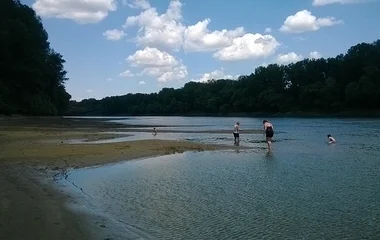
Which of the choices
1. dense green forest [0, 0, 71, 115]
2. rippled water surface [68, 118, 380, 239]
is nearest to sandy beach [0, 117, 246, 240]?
rippled water surface [68, 118, 380, 239]

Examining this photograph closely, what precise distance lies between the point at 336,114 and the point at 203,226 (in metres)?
136

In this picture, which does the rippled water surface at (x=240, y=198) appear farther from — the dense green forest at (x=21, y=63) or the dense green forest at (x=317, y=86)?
the dense green forest at (x=317, y=86)

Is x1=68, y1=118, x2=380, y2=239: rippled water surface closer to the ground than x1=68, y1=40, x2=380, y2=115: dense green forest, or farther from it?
closer to the ground

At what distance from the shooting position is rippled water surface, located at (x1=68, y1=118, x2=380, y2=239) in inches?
374

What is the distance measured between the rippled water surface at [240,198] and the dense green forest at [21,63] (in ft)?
216

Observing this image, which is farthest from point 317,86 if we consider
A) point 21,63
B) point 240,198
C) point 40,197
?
point 40,197

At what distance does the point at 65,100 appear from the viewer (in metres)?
124

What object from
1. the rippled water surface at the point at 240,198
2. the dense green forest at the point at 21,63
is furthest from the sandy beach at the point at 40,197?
the dense green forest at the point at 21,63

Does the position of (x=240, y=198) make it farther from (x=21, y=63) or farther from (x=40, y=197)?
(x=21, y=63)

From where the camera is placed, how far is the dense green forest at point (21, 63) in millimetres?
83812

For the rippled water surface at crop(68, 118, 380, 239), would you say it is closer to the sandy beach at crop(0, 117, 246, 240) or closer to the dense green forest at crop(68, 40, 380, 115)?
the sandy beach at crop(0, 117, 246, 240)

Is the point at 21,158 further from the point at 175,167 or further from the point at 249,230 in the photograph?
the point at 249,230

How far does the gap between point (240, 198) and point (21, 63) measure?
88469 mm

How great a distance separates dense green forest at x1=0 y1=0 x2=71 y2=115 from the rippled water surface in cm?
6578
